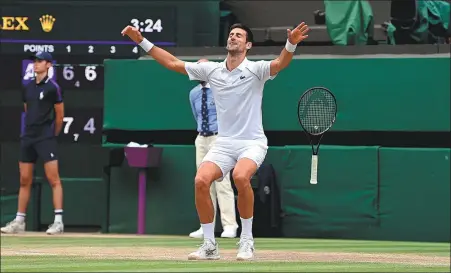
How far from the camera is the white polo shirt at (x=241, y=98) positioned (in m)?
8.82

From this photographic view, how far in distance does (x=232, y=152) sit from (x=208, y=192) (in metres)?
0.44

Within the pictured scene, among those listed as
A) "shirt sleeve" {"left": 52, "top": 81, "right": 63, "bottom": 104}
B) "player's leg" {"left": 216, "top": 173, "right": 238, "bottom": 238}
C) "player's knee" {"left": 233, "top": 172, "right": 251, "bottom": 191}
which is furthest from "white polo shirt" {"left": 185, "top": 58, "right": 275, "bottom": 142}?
"shirt sleeve" {"left": 52, "top": 81, "right": 63, "bottom": 104}

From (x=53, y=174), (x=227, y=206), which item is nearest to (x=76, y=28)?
(x=53, y=174)

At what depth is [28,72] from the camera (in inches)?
548

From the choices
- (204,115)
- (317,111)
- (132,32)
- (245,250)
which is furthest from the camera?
(204,115)

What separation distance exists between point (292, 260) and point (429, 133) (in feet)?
15.6

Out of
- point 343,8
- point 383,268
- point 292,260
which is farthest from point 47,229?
point 383,268

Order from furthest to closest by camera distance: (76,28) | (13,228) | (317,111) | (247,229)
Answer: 1. (76,28)
2. (13,228)
3. (317,111)
4. (247,229)

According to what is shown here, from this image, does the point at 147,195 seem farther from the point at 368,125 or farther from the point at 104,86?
the point at 368,125

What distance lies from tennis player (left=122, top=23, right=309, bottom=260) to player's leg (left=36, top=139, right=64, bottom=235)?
438 cm

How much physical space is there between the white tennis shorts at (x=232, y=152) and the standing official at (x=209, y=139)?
366cm

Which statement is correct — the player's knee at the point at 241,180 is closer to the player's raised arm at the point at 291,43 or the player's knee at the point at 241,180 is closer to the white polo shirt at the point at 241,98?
the white polo shirt at the point at 241,98

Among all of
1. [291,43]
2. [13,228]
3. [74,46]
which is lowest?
[13,228]

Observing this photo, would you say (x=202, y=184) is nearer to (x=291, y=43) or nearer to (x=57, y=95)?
(x=291, y=43)
